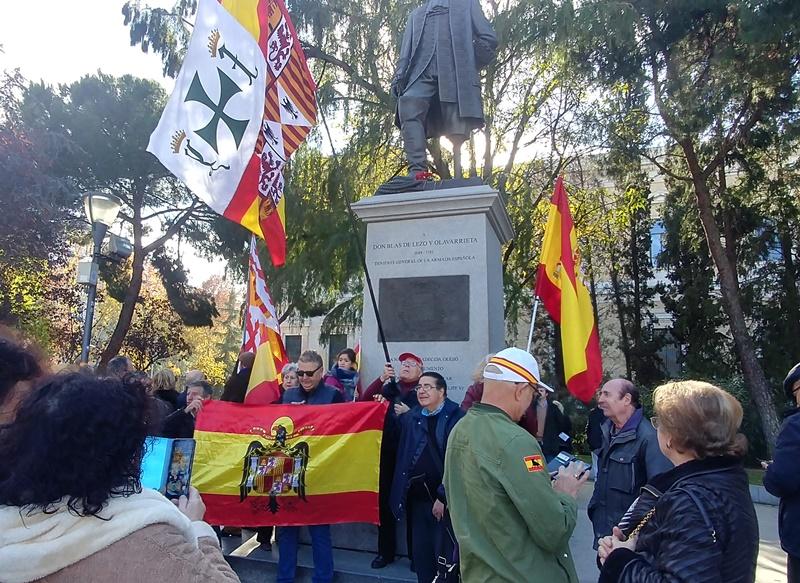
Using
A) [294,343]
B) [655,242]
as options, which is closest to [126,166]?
[655,242]

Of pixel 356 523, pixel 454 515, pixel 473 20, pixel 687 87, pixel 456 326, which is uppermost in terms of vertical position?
pixel 687 87

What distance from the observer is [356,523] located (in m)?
5.04

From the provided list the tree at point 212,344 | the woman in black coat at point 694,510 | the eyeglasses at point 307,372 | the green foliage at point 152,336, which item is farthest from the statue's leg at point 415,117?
the tree at point 212,344

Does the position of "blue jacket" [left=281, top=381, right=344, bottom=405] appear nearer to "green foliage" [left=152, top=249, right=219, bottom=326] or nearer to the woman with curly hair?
the woman with curly hair

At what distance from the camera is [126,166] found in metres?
19.2

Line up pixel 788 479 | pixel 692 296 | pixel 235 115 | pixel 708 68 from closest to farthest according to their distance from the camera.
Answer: pixel 788 479
pixel 235 115
pixel 708 68
pixel 692 296

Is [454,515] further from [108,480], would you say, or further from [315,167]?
[315,167]

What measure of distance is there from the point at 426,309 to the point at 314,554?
90.7 inches

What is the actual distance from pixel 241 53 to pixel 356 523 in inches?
160

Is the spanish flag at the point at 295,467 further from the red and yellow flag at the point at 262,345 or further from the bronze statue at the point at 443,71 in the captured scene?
the bronze statue at the point at 443,71

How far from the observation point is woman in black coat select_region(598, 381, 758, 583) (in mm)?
1899

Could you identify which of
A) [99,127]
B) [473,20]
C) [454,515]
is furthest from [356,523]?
[99,127]

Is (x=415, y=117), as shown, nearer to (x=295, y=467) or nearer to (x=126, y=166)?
(x=295, y=467)

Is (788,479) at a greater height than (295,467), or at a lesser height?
greater
